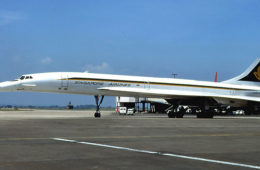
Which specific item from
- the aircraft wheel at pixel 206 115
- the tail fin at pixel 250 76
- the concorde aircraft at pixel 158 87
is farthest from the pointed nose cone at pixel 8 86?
the tail fin at pixel 250 76

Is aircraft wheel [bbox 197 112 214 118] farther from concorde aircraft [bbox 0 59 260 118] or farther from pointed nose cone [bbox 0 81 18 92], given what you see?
pointed nose cone [bbox 0 81 18 92]

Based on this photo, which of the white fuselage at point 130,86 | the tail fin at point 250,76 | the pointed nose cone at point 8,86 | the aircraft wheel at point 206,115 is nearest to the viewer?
the pointed nose cone at point 8,86

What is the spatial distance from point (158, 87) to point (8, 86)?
45.6ft

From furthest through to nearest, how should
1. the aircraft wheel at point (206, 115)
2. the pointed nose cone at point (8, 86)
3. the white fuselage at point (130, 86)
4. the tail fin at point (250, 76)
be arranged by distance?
the tail fin at point (250, 76), the aircraft wheel at point (206, 115), the white fuselage at point (130, 86), the pointed nose cone at point (8, 86)

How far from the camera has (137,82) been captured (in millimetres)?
32812

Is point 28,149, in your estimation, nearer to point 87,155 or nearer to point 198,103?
point 87,155

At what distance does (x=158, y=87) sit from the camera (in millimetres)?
33688

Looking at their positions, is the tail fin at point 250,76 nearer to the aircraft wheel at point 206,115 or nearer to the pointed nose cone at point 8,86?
the aircraft wheel at point 206,115

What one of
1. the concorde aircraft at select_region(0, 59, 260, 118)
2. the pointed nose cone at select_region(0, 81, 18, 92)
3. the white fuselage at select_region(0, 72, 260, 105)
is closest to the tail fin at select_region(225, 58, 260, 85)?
the concorde aircraft at select_region(0, 59, 260, 118)

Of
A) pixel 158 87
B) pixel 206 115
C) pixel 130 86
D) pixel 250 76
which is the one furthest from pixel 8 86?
pixel 250 76

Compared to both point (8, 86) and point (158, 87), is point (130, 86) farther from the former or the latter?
point (8, 86)

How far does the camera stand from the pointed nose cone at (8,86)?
28234mm

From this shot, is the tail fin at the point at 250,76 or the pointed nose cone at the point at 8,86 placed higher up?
the tail fin at the point at 250,76

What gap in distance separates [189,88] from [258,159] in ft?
92.7
